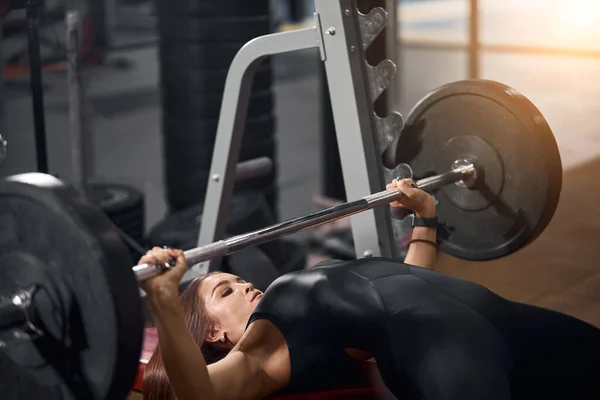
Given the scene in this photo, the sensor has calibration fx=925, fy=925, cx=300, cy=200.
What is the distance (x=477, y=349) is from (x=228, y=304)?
0.42 meters

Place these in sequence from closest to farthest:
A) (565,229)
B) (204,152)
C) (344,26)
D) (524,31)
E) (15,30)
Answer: (344,26)
(204,152)
(565,229)
(15,30)
(524,31)

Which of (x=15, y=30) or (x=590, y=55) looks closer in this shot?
(x=15, y=30)

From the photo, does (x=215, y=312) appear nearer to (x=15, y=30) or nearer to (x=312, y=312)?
(x=312, y=312)

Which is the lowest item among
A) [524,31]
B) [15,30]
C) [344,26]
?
[524,31]

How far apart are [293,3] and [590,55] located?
8.48ft

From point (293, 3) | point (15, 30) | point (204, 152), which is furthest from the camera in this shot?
point (293, 3)

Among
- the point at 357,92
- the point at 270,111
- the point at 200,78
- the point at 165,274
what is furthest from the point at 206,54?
the point at 165,274

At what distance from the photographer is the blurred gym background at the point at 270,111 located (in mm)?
2922

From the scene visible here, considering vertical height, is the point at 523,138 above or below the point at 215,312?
above

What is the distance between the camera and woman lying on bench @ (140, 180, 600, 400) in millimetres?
1412

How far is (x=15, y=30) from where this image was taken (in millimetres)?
6449

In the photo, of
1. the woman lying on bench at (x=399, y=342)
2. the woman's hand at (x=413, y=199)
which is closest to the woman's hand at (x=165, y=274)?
the woman lying on bench at (x=399, y=342)

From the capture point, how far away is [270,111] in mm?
3123

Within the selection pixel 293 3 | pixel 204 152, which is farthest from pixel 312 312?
pixel 293 3
